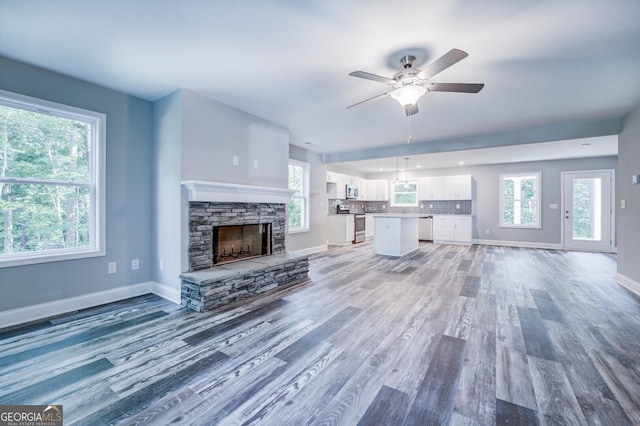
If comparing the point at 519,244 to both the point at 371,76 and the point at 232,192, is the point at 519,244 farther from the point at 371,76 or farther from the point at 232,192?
the point at 232,192

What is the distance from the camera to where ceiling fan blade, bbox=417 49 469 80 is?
193cm

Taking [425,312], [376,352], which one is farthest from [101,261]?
[425,312]

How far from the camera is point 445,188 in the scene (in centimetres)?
838

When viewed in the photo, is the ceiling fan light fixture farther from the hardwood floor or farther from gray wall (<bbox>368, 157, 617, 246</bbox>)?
gray wall (<bbox>368, 157, 617, 246</bbox>)

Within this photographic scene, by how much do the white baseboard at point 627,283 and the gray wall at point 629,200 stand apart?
0.04 meters

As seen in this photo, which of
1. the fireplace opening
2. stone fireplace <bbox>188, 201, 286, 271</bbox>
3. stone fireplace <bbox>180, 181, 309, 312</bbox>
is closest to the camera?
stone fireplace <bbox>180, 181, 309, 312</bbox>

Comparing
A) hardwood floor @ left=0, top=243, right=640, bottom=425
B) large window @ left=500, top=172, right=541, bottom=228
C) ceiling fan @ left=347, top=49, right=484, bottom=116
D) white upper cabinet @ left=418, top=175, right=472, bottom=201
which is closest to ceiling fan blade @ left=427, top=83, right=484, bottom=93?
ceiling fan @ left=347, top=49, right=484, bottom=116

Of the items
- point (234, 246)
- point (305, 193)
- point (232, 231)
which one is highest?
point (305, 193)

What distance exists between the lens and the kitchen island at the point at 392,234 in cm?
615

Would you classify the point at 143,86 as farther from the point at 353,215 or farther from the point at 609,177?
the point at 609,177

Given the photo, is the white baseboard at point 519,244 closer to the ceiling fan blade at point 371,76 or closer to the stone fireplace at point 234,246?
the stone fireplace at point 234,246

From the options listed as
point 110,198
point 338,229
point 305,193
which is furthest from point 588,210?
point 110,198

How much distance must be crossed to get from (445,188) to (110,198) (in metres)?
8.25

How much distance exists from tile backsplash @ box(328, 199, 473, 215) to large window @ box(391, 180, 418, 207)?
0.62 feet
